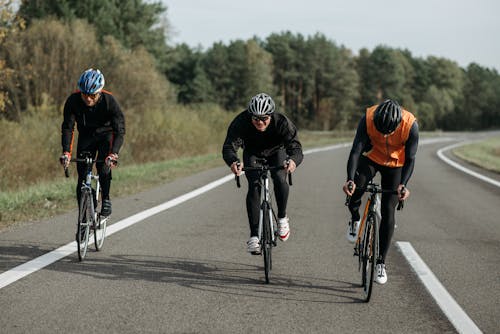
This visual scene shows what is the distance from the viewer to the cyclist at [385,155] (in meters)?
5.28

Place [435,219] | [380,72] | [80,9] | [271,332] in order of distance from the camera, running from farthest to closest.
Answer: [380,72], [80,9], [435,219], [271,332]

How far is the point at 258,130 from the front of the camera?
600 centimetres

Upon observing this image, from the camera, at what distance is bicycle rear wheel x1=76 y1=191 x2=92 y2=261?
629 cm

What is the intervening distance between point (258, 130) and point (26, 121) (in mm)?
13152

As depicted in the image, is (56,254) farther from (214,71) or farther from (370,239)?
(214,71)

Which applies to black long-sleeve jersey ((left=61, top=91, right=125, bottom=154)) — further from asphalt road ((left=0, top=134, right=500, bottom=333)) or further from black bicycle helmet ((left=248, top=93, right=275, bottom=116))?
black bicycle helmet ((left=248, top=93, right=275, bottom=116))

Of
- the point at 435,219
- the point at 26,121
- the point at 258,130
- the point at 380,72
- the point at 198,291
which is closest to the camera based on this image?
the point at 198,291

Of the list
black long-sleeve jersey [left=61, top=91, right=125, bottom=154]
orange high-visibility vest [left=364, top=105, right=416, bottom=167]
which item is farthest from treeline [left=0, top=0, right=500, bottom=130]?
orange high-visibility vest [left=364, top=105, right=416, bottom=167]

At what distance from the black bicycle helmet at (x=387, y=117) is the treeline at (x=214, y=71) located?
9535 millimetres

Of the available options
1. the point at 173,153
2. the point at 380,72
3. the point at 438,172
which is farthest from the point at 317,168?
the point at 380,72

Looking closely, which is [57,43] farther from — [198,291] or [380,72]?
[380,72]

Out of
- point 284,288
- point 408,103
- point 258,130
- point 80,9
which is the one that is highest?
point 80,9

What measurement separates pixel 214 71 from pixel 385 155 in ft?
276

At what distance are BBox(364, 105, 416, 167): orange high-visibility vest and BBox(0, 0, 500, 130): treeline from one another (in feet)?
30.6
